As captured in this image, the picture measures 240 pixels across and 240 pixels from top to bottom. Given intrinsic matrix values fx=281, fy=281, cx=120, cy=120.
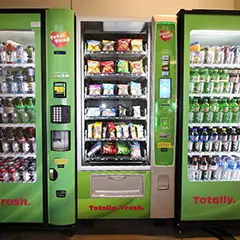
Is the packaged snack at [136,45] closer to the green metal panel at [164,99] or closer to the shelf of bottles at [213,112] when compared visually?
the green metal panel at [164,99]

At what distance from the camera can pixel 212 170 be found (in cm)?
292

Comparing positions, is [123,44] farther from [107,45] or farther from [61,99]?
[61,99]

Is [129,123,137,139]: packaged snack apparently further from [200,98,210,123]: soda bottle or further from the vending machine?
[200,98,210,123]: soda bottle

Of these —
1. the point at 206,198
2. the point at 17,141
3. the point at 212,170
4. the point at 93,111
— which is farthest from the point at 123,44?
the point at 206,198

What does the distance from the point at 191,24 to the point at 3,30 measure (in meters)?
1.74

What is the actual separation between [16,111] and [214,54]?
2075 mm

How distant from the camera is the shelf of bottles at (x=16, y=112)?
2.75m

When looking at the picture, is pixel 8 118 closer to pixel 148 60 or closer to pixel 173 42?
pixel 148 60

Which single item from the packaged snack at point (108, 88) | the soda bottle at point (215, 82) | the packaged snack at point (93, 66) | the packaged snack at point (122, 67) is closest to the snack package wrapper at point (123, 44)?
the packaged snack at point (122, 67)

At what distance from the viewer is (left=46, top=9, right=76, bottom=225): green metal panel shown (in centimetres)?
255

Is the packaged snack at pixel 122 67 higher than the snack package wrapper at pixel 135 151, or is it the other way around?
the packaged snack at pixel 122 67

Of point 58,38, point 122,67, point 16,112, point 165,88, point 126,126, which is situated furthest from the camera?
point 126,126

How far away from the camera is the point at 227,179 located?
2885 mm

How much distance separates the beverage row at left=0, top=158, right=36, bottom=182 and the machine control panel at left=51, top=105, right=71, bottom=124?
2.15 ft
